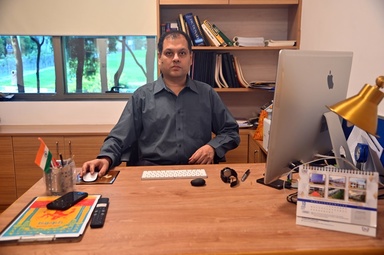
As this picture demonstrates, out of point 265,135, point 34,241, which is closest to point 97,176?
point 34,241

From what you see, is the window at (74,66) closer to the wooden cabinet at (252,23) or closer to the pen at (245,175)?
the wooden cabinet at (252,23)

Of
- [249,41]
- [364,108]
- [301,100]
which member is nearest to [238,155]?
[249,41]

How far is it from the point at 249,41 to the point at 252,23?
343mm

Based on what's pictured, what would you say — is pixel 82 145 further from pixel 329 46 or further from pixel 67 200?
pixel 329 46

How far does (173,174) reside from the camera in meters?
1.62

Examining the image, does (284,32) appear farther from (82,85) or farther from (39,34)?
(39,34)

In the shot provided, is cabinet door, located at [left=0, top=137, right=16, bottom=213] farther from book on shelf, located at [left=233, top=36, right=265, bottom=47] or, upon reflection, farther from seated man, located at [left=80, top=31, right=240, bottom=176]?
book on shelf, located at [left=233, top=36, right=265, bottom=47]

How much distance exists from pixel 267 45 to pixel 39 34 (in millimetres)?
2269

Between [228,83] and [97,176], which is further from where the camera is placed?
[228,83]

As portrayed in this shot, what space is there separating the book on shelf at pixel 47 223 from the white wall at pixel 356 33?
5.28 feet

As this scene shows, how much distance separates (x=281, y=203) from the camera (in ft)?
4.25

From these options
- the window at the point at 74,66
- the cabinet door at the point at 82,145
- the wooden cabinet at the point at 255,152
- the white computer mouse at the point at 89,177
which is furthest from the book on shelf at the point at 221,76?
the white computer mouse at the point at 89,177

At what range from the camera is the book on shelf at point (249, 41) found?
127 inches

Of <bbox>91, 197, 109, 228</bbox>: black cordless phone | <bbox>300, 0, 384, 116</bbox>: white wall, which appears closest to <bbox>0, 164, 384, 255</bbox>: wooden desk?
<bbox>91, 197, 109, 228</bbox>: black cordless phone
